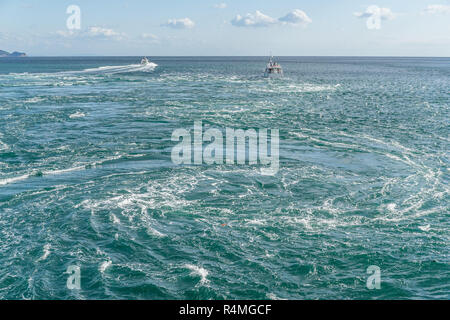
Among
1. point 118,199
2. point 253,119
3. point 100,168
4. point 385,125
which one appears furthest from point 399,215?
point 253,119

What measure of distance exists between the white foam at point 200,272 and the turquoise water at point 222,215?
13 cm

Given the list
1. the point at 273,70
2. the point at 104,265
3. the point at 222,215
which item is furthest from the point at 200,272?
the point at 273,70

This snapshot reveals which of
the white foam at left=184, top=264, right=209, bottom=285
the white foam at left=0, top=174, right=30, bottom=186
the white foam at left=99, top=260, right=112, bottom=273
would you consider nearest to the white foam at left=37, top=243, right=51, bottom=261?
the white foam at left=99, top=260, right=112, bottom=273

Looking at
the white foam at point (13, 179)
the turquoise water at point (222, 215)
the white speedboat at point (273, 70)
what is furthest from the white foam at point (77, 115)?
the white speedboat at point (273, 70)

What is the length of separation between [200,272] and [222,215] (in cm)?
838

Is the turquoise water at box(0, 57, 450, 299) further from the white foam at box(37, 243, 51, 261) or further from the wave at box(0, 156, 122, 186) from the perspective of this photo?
the wave at box(0, 156, 122, 186)

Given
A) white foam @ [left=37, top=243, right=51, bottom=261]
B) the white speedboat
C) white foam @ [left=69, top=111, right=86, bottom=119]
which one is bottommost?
white foam @ [left=37, top=243, right=51, bottom=261]

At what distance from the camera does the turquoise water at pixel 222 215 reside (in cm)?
2439

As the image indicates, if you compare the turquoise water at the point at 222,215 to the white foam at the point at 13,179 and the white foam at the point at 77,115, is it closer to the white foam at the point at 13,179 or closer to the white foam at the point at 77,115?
the white foam at the point at 13,179

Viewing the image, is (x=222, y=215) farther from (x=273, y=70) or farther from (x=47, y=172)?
(x=273, y=70)

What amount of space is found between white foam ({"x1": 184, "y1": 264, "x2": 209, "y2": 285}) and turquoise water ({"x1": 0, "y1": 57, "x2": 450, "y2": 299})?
0.41 ft

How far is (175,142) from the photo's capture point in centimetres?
5531

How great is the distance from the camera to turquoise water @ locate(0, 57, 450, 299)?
960 inches

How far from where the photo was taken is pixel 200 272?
2520cm
